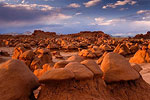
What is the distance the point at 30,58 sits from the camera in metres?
7.59

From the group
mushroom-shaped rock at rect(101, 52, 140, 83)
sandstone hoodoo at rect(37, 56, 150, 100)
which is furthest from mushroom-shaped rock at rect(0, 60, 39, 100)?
mushroom-shaped rock at rect(101, 52, 140, 83)

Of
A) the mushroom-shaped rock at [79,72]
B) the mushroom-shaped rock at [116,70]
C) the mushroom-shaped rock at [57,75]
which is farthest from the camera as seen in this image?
the mushroom-shaped rock at [116,70]

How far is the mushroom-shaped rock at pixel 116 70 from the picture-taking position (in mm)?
3174

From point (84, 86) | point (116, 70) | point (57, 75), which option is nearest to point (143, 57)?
point (116, 70)

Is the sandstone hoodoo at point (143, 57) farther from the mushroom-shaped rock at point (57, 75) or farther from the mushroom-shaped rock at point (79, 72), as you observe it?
the mushroom-shaped rock at point (57, 75)

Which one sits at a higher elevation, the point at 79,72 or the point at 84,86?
the point at 79,72

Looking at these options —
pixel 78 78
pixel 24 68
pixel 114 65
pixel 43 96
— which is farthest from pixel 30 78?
pixel 114 65

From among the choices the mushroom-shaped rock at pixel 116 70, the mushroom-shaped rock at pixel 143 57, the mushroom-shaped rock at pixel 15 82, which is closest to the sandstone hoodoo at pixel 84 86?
the mushroom-shaped rock at pixel 116 70

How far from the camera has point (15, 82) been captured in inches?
87.0

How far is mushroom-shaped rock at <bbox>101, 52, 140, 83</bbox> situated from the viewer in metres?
3.17

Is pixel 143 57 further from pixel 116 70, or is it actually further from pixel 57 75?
pixel 57 75

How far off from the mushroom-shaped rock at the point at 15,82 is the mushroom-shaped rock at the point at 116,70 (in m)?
1.53

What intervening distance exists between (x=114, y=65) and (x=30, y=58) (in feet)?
17.1

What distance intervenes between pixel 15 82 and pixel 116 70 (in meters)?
1.98
